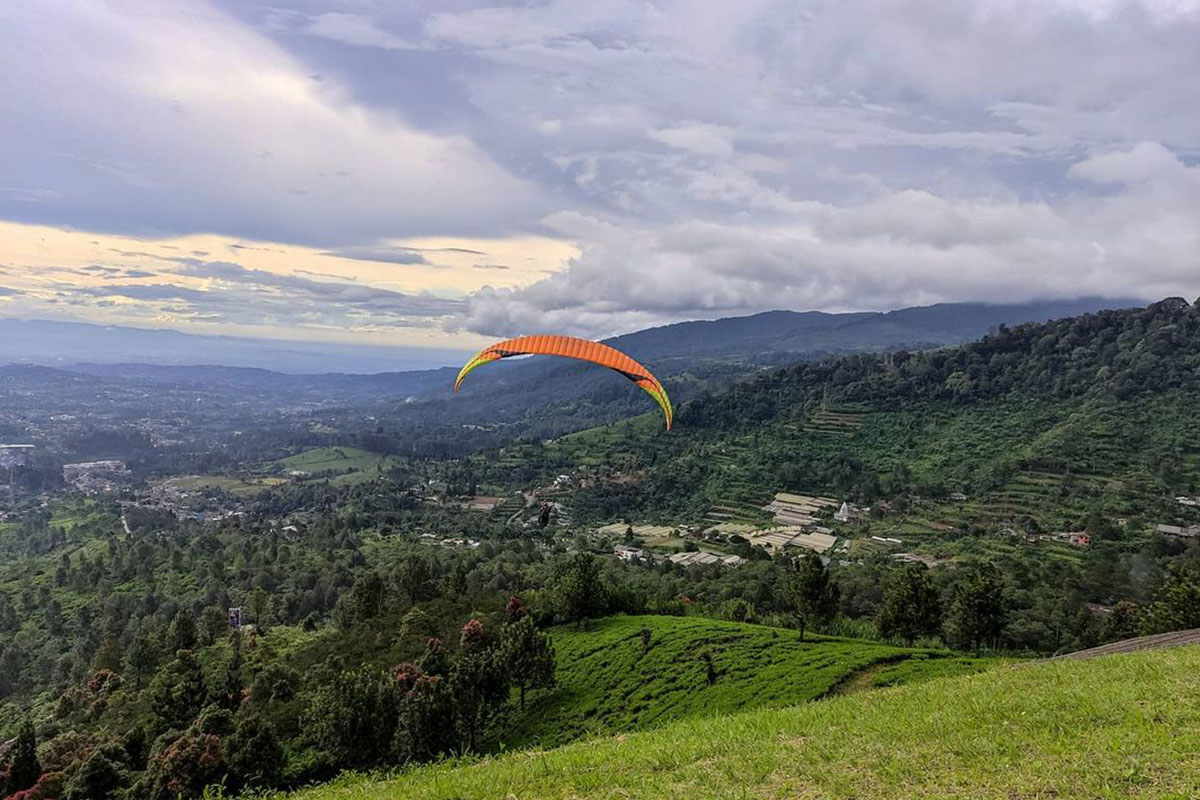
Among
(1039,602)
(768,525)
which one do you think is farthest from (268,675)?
(768,525)

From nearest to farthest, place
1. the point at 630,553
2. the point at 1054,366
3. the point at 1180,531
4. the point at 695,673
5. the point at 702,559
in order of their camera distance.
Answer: the point at 695,673
the point at 1180,531
the point at 702,559
the point at 630,553
the point at 1054,366

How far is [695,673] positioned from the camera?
41250 millimetres

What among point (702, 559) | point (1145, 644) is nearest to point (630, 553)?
point (702, 559)

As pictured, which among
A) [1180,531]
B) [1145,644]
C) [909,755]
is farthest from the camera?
[1180,531]

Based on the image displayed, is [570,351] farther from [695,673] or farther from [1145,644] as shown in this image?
[1145,644]

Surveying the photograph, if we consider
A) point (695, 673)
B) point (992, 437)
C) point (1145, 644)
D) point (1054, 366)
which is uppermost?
point (1054, 366)

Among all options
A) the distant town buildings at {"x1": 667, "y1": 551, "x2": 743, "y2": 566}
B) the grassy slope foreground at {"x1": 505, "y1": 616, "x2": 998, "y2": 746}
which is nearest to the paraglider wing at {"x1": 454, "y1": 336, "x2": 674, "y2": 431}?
the grassy slope foreground at {"x1": 505, "y1": 616, "x2": 998, "y2": 746}

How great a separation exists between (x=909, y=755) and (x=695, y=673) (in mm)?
30846

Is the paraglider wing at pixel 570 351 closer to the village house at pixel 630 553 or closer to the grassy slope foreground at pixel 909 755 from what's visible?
the grassy slope foreground at pixel 909 755

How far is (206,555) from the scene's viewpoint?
4596 inches

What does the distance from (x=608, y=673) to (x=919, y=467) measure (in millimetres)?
122295

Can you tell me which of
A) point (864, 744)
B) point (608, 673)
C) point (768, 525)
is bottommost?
point (768, 525)

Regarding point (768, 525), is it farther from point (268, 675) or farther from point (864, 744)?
point (864, 744)

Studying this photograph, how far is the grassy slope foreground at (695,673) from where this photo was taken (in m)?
34.6
